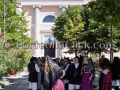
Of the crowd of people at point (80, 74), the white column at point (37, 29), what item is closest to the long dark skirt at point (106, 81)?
the crowd of people at point (80, 74)

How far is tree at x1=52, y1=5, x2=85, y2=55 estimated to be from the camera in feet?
107

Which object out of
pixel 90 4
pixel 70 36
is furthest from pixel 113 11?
pixel 70 36

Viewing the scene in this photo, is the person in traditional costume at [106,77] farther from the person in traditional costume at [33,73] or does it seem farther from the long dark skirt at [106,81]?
the person in traditional costume at [33,73]

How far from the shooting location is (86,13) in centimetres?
3500

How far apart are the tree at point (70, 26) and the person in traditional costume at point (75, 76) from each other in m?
20.7

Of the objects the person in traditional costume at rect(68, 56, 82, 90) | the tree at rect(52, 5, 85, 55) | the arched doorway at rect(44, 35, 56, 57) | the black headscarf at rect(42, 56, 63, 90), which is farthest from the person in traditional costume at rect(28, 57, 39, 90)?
the arched doorway at rect(44, 35, 56, 57)

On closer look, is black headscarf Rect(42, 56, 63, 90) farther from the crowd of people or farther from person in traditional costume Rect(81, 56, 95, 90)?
person in traditional costume Rect(81, 56, 95, 90)

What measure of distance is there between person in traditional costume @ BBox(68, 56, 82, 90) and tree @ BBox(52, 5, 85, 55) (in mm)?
20746

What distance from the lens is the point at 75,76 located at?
10.7m

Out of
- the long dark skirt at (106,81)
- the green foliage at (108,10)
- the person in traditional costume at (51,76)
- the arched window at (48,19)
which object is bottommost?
the long dark skirt at (106,81)

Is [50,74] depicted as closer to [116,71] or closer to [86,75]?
[86,75]

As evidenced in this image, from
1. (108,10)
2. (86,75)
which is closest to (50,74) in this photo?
(86,75)

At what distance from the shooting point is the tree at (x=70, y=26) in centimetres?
3276

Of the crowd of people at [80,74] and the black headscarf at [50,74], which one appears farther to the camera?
the crowd of people at [80,74]
